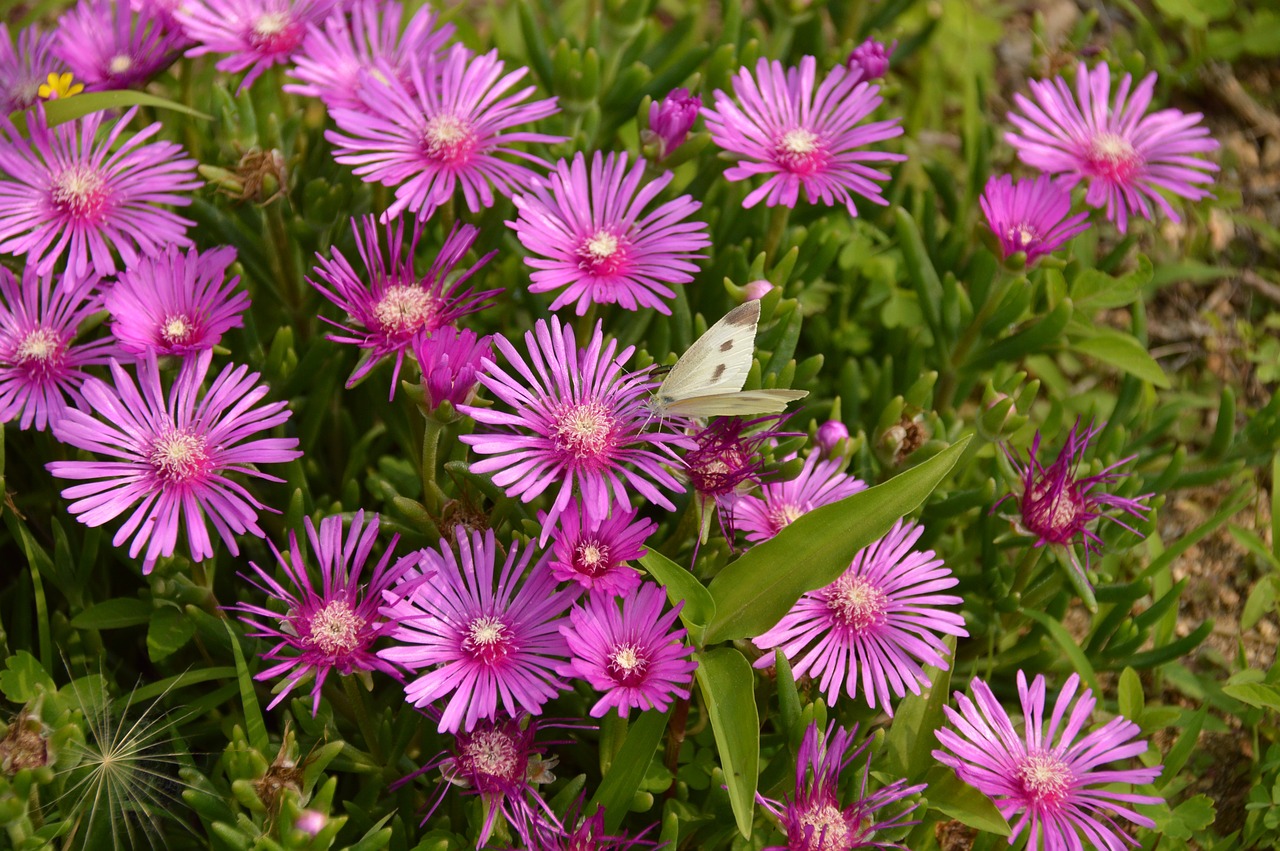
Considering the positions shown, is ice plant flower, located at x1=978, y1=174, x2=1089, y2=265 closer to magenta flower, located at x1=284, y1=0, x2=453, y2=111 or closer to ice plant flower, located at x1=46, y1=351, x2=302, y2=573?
magenta flower, located at x1=284, y1=0, x2=453, y2=111

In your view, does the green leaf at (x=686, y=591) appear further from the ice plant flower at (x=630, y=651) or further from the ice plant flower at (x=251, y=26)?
the ice plant flower at (x=251, y=26)

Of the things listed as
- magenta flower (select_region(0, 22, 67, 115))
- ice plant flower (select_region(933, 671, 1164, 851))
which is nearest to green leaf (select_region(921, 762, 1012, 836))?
ice plant flower (select_region(933, 671, 1164, 851))

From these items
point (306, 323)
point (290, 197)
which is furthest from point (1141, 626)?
point (290, 197)

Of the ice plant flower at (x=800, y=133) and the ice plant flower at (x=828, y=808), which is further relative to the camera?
the ice plant flower at (x=800, y=133)

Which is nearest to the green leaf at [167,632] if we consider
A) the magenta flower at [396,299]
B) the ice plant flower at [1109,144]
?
the magenta flower at [396,299]

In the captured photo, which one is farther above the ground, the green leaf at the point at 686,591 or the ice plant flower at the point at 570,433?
the ice plant flower at the point at 570,433

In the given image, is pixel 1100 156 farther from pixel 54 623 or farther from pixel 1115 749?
pixel 54 623

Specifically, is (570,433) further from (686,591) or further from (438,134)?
(438,134)
